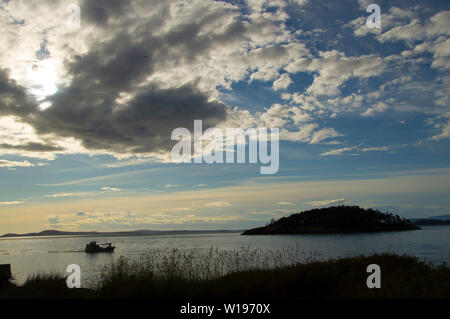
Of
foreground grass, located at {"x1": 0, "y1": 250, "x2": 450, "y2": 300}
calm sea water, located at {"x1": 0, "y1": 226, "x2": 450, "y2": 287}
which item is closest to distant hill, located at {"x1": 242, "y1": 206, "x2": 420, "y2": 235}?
calm sea water, located at {"x1": 0, "y1": 226, "x2": 450, "y2": 287}

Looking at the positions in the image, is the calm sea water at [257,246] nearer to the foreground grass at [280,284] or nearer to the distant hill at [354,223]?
the foreground grass at [280,284]

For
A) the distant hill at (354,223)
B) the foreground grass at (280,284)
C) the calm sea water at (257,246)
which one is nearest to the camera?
the foreground grass at (280,284)

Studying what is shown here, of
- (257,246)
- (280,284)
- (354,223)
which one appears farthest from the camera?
(354,223)

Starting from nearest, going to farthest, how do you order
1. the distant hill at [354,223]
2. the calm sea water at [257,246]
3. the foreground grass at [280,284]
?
the foreground grass at [280,284] → the calm sea water at [257,246] → the distant hill at [354,223]

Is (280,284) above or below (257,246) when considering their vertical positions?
above

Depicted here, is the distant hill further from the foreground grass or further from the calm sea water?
the foreground grass

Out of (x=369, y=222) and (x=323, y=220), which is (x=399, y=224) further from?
(x=323, y=220)

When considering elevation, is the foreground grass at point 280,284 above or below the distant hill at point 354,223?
above

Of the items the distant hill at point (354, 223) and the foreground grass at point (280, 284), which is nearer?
the foreground grass at point (280, 284)

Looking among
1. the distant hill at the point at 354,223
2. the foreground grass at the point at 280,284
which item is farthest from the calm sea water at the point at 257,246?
the distant hill at the point at 354,223

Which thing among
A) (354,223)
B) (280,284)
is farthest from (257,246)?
(354,223)

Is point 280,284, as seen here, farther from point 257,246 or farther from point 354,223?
point 354,223

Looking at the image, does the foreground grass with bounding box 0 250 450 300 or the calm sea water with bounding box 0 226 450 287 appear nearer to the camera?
the foreground grass with bounding box 0 250 450 300
